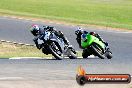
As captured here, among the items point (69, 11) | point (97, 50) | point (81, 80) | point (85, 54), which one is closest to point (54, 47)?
point (85, 54)

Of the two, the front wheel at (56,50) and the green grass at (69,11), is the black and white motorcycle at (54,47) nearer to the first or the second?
the front wheel at (56,50)

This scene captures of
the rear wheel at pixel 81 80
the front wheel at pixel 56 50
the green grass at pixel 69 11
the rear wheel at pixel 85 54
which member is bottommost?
the green grass at pixel 69 11

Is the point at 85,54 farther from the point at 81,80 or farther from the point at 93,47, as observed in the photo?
the point at 81,80

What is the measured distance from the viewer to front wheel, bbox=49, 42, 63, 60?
725 inches

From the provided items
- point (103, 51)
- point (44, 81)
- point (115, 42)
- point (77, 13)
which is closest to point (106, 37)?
point (115, 42)

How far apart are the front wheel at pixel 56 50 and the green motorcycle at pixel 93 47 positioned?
1.15 meters

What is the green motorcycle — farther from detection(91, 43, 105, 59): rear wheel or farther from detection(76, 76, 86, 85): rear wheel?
detection(76, 76, 86, 85): rear wheel

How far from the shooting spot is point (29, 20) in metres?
35.7

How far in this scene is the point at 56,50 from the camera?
18750 millimetres

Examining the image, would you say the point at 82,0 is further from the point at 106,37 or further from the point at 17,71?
the point at 17,71

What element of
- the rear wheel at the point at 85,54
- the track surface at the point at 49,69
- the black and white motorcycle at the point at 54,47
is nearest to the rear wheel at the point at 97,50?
the rear wheel at the point at 85,54

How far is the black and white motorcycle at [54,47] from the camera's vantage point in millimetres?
18617

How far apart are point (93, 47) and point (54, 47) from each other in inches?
65.7

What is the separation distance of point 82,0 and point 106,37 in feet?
92.6
